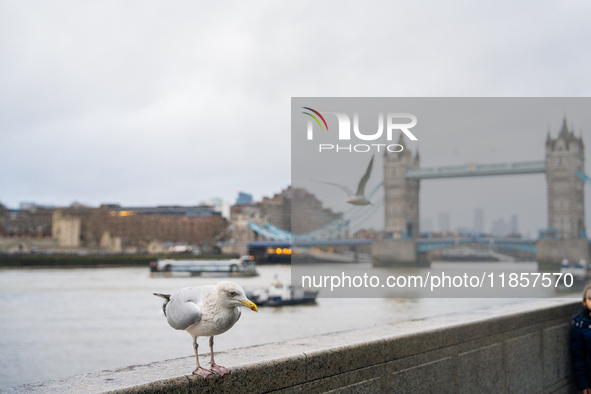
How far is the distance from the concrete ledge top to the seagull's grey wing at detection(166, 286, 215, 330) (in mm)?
173

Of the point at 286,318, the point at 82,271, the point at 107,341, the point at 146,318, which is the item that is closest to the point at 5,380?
the point at 107,341

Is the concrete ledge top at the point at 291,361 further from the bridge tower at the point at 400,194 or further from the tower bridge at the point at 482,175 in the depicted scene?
the bridge tower at the point at 400,194

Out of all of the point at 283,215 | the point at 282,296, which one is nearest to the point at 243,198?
the point at 283,215

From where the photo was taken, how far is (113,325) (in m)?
17.8

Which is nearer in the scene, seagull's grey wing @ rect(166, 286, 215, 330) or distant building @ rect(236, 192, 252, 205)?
seagull's grey wing @ rect(166, 286, 215, 330)

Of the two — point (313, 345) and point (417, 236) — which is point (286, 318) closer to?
point (313, 345)

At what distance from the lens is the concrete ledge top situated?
141 cm

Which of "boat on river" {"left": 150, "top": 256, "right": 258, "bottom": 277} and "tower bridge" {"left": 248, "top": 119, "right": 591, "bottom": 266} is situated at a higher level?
"tower bridge" {"left": 248, "top": 119, "right": 591, "bottom": 266}

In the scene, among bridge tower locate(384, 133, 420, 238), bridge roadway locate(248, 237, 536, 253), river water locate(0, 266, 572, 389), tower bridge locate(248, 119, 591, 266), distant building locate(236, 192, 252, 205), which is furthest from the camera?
distant building locate(236, 192, 252, 205)

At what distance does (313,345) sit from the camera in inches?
77.2

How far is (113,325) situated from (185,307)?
1769 centimetres

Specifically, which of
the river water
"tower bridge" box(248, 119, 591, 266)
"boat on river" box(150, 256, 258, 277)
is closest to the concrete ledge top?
the river water

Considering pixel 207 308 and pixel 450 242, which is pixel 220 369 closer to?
pixel 207 308

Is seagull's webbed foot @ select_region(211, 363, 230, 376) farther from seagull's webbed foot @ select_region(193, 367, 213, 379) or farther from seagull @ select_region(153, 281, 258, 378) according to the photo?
seagull @ select_region(153, 281, 258, 378)
